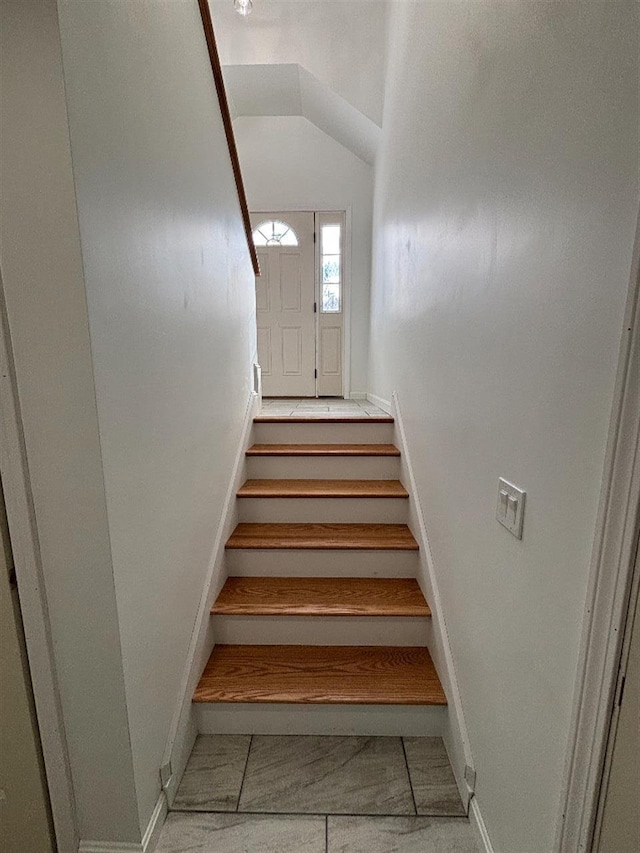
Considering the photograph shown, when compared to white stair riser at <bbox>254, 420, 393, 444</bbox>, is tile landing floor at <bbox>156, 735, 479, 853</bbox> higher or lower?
lower

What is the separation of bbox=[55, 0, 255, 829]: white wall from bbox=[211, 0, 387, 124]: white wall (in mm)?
1837

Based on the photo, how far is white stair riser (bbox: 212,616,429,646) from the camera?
170 cm

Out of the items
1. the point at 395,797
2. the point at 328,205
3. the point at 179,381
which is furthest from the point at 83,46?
the point at 328,205

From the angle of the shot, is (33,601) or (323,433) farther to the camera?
(323,433)

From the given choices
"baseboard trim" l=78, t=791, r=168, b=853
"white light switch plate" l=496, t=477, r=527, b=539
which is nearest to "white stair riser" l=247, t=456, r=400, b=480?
"white light switch plate" l=496, t=477, r=527, b=539

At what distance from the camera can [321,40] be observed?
3.02 m

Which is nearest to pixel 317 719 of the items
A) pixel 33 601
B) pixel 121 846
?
pixel 121 846

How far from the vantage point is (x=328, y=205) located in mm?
4027

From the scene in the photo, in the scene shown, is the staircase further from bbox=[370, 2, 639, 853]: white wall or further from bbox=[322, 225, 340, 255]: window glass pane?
bbox=[322, 225, 340, 255]: window glass pane

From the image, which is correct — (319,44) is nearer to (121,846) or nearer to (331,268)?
(331,268)

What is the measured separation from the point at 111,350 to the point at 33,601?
2.00 feet

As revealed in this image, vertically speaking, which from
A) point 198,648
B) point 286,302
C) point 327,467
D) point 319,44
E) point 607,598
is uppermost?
point 319,44

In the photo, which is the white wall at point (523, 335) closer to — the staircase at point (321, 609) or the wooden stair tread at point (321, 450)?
the staircase at point (321, 609)

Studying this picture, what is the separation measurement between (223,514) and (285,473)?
519 mm
